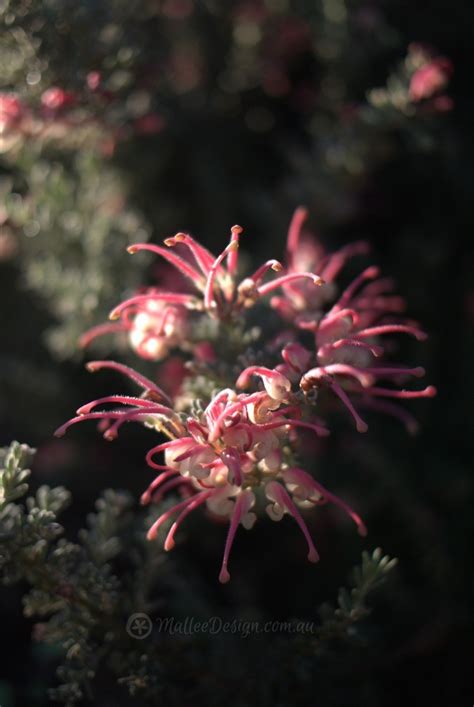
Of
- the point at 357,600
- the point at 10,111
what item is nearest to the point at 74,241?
the point at 10,111

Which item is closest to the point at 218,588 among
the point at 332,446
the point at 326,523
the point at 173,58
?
the point at 326,523

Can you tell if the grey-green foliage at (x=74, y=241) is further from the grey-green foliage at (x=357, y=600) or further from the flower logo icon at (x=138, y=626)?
the grey-green foliage at (x=357, y=600)

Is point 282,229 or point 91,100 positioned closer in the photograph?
point 91,100

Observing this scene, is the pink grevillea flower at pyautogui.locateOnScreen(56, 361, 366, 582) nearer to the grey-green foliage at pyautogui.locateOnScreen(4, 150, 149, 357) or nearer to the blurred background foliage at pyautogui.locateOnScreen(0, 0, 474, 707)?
the blurred background foliage at pyautogui.locateOnScreen(0, 0, 474, 707)

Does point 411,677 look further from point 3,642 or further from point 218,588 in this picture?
point 3,642

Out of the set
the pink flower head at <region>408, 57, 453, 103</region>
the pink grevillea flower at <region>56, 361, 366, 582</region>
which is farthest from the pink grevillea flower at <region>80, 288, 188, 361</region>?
the pink flower head at <region>408, 57, 453, 103</region>

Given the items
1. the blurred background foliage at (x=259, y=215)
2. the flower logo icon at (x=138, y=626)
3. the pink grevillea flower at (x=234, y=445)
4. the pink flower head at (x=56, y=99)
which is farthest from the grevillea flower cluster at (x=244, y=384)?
the pink flower head at (x=56, y=99)
